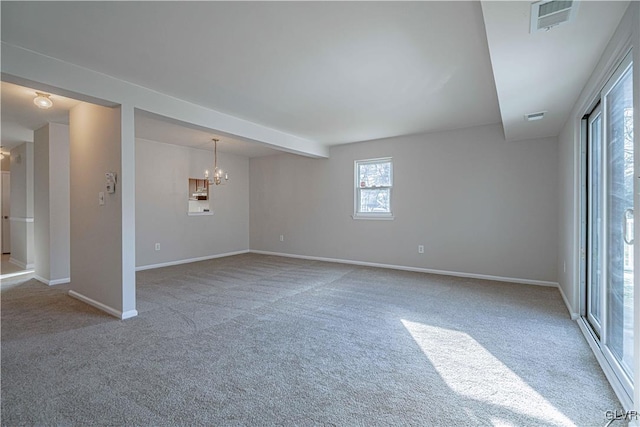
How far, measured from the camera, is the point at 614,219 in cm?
219

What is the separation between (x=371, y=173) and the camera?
5.84m

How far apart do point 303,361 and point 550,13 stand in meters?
2.62

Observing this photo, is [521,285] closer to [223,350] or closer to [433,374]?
[433,374]

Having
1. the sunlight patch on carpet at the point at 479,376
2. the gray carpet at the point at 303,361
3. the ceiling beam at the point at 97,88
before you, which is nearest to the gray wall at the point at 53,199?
the gray carpet at the point at 303,361

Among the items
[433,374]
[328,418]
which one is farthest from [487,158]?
[328,418]

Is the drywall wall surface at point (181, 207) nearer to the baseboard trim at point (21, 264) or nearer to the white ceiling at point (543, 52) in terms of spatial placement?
the baseboard trim at point (21, 264)

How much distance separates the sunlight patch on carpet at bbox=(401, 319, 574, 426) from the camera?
169cm

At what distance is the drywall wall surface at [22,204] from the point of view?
5.60 metres

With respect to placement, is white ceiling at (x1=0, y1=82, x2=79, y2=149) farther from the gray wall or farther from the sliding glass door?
the sliding glass door

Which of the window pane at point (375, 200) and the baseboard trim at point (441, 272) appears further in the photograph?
the window pane at point (375, 200)

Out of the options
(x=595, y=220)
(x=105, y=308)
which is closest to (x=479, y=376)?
(x=595, y=220)

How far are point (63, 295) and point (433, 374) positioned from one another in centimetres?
456

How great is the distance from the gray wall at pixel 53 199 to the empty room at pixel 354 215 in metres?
0.03

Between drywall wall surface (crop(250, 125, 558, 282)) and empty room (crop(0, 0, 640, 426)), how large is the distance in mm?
35
